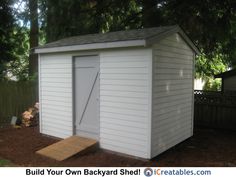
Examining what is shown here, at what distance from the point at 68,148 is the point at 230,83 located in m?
6.60

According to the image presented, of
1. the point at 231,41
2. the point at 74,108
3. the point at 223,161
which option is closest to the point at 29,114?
the point at 74,108

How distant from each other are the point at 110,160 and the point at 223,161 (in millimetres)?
2415

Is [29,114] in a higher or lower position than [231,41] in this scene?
lower

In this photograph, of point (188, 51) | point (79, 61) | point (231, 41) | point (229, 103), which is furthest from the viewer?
point (231, 41)

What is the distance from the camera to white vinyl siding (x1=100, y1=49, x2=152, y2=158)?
515 centimetres

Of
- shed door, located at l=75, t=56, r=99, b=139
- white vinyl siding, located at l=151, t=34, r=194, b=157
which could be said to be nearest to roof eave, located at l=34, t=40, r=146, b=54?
shed door, located at l=75, t=56, r=99, b=139

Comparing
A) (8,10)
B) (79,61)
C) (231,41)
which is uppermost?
(8,10)

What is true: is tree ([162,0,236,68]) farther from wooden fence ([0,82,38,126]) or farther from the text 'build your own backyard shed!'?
wooden fence ([0,82,38,126])

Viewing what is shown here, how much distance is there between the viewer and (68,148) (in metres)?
5.73

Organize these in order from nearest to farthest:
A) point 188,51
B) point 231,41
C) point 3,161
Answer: point 3,161 → point 188,51 → point 231,41

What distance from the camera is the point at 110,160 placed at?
209 inches

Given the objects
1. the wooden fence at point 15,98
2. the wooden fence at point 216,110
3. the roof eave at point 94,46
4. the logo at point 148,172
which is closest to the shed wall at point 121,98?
the roof eave at point 94,46

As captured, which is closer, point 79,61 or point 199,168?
point 199,168

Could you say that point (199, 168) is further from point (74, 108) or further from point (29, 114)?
point (29, 114)
